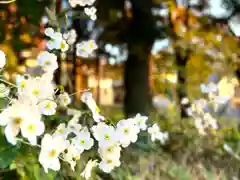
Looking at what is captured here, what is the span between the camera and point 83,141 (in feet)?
2.49

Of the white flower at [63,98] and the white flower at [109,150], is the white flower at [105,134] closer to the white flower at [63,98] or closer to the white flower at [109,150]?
the white flower at [109,150]

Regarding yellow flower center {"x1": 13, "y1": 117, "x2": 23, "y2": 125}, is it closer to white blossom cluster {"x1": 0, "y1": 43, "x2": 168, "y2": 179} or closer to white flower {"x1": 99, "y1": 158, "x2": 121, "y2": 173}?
white blossom cluster {"x1": 0, "y1": 43, "x2": 168, "y2": 179}

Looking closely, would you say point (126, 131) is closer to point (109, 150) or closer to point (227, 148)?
point (109, 150)

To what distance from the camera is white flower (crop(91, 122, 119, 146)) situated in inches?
28.7

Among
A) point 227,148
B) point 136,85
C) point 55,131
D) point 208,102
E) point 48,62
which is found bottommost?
point 136,85

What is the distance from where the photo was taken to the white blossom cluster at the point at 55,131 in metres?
0.57

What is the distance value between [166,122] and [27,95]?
1364mm

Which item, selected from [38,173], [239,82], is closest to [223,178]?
[38,173]

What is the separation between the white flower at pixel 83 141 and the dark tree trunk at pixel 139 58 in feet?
5.05

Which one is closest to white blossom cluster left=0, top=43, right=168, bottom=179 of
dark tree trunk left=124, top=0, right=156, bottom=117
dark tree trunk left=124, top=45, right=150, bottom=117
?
dark tree trunk left=124, top=0, right=156, bottom=117

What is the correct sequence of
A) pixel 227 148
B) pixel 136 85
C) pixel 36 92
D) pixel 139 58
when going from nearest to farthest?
pixel 36 92
pixel 227 148
pixel 139 58
pixel 136 85

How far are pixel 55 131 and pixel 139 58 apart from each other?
2.02 metres

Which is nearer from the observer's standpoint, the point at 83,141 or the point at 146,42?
the point at 83,141

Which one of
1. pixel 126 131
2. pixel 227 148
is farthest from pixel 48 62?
pixel 227 148
